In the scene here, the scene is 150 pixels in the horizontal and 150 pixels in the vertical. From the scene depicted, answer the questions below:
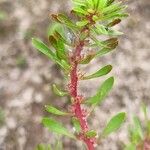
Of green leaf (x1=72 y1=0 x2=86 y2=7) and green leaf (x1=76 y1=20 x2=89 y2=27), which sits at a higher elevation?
green leaf (x1=72 y1=0 x2=86 y2=7)

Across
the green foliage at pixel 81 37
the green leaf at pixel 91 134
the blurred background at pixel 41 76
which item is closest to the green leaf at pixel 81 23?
the green foliage at pixel 81 37

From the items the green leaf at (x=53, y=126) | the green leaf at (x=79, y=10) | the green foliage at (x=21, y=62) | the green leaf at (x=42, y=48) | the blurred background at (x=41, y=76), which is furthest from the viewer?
the green foliage at (x=21, y=62)

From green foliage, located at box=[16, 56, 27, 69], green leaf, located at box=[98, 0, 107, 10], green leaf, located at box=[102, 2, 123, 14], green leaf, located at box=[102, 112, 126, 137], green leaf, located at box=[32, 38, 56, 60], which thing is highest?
green foliage, located at box=[16, 56, 27, 69]

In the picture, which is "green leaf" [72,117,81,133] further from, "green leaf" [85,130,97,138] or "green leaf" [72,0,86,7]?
"green leaf" [72,0,86,7]

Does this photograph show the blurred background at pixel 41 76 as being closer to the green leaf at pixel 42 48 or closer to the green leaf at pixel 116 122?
the green leaf at pixel 116 122

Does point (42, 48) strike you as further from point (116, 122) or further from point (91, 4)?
point (116, 122)

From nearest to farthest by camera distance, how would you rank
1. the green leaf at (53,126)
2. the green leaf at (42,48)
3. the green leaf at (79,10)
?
the green leaf at (79,10)
the green leaf at (42,48)
the green leaf at (53,126)

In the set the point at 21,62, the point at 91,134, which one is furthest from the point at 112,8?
the point at 21,62

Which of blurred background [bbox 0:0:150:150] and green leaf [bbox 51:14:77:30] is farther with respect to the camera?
blurred background [bbox 0:0:150:150]

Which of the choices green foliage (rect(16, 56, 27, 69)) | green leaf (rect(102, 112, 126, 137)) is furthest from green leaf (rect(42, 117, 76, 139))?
green foliage (rect(16, 56, 27, 69))

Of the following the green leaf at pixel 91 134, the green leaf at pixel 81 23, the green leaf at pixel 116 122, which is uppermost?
the green leaf at pixel 81 23
